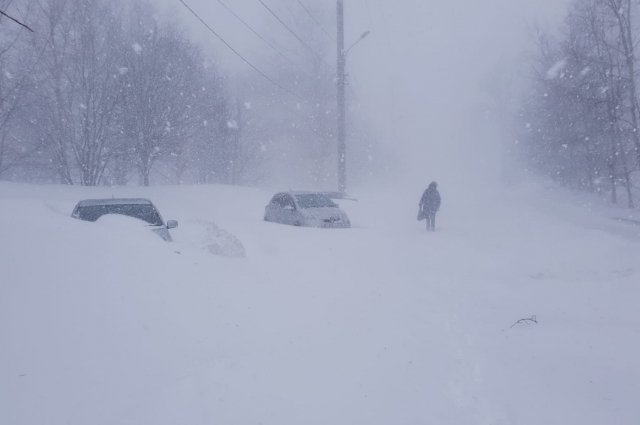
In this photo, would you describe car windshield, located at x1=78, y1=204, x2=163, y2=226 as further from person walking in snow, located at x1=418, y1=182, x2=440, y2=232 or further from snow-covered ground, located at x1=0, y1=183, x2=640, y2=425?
person walking in snow, located at x1=418, y1=182, x2=440, y2=232

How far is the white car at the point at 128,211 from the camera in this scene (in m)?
9.10

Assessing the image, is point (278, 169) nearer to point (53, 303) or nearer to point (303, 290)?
point (303, 290)

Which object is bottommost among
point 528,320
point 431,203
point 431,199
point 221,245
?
point 528,320

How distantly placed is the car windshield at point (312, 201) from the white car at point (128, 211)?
6.40 meters

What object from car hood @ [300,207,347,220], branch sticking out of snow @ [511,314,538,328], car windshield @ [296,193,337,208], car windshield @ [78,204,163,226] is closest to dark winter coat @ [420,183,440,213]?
car hood @ [300,207,347,220]

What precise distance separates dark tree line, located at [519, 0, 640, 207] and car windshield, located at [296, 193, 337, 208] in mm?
15326

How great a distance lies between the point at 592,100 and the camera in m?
23.5

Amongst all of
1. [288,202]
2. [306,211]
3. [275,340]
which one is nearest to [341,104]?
[288,202]

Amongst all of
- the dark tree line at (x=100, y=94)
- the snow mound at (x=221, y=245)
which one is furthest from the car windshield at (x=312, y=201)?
the dark tree line at (x=100, y=94)

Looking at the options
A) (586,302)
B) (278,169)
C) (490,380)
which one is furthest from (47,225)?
(278,169)

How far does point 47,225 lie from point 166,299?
1.59 meters

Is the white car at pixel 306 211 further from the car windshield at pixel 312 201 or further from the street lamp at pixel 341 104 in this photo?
the street lamp at pixel 341 104

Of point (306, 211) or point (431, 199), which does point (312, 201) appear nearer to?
point (306, 211)

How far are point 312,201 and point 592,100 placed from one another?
661 inches
